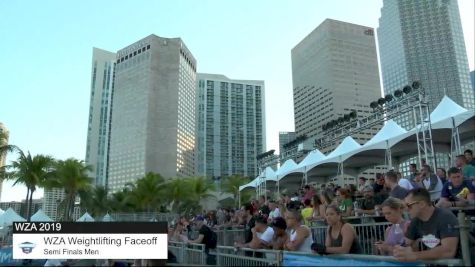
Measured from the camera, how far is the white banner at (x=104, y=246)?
6.21m

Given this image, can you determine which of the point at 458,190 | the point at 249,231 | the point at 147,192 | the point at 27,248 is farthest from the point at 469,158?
the point at 147,192

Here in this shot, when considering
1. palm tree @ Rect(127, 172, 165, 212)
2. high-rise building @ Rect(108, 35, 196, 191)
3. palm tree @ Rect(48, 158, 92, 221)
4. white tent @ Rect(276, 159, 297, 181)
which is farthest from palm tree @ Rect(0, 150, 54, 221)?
high-rise building @ Rect(108, 35, 196, 191)

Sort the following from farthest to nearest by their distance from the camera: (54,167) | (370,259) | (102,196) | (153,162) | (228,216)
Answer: (153,162)
(102,196)
(54,167)
(228,216)
(370,259)

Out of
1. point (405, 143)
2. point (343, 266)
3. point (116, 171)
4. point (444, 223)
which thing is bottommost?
point (343, 266)

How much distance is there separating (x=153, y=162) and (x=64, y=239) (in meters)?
125

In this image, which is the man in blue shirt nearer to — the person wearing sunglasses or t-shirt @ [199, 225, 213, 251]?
the person wearing sunglasses

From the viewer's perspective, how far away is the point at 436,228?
401 cm

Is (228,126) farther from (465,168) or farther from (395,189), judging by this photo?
(395,189)

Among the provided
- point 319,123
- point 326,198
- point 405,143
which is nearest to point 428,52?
point 319,123

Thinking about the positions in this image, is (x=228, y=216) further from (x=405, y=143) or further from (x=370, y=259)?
(x=370, y=259)

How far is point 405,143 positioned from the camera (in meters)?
18.5

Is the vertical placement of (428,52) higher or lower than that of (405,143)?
higher

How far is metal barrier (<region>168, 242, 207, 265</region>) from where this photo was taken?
8359 millimetres

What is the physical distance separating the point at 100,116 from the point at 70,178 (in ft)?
379
